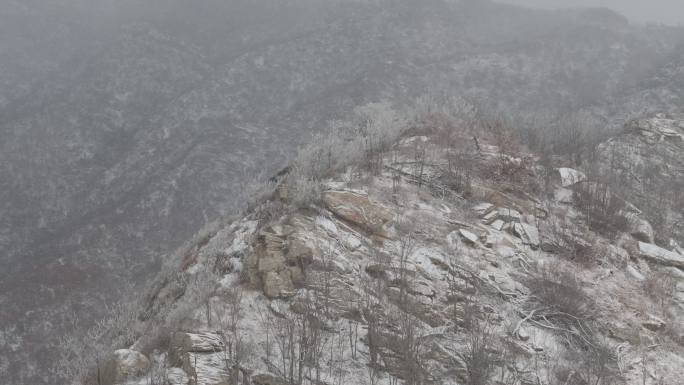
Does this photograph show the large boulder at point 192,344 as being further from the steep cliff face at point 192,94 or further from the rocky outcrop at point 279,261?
the steep cliff face at point 192,94

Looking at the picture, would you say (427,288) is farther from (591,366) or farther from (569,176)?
(569,176)

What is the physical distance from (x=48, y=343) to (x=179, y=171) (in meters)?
7.67

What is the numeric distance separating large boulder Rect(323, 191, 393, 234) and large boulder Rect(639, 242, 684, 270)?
9.40 ft

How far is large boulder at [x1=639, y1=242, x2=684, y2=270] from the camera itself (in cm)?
522

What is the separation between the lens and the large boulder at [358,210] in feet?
16.7

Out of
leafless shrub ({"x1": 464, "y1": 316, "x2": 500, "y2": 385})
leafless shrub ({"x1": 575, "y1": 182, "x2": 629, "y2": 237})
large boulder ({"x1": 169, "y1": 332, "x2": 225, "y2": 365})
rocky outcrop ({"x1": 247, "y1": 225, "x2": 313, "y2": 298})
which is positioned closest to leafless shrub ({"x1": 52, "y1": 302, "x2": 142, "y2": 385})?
large boulder ({"x1": 169, "y1": 332, "x2": 225, "y2": 365})

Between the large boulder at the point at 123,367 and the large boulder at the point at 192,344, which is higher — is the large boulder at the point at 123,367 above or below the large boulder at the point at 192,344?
below

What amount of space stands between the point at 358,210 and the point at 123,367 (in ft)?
8.97

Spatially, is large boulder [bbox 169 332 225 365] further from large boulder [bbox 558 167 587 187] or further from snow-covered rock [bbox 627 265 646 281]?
large boulder [bbox 558 167 587 187]

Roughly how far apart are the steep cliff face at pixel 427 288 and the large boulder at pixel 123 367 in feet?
0.07

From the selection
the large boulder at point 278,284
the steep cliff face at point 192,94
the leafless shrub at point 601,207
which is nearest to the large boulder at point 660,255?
the leafless shrub at point 601,207

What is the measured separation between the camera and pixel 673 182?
7957 mm

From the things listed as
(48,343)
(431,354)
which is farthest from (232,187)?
(431,354)

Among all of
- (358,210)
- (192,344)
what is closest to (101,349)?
(192,344)
